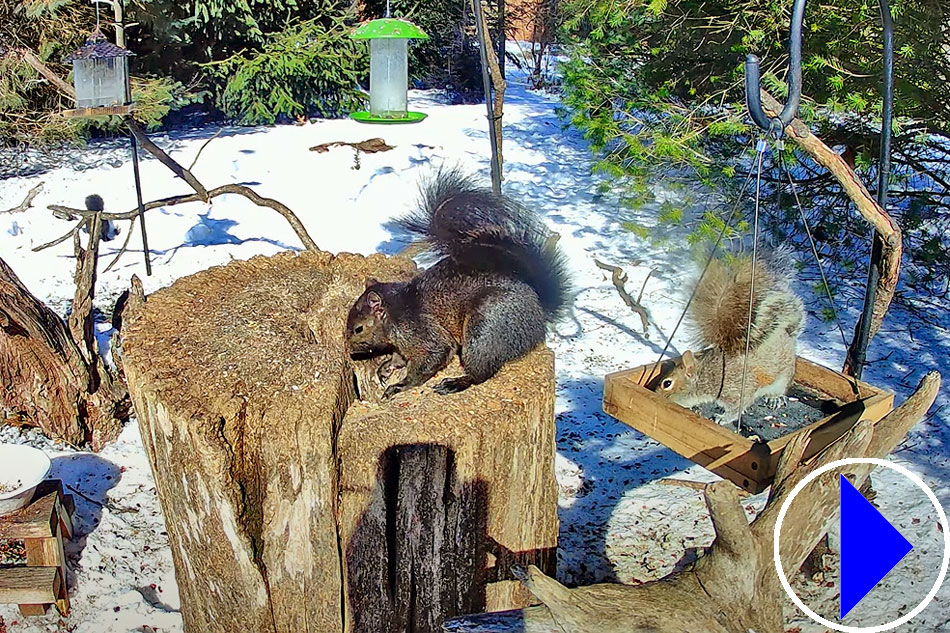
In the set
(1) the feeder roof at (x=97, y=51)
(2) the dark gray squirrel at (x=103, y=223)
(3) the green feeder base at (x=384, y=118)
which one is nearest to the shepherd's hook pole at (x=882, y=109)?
(3) the green feeder base at (x=384, y=118)

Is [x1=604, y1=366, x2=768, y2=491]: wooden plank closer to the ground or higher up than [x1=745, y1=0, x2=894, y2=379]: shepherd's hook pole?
closer to the ground

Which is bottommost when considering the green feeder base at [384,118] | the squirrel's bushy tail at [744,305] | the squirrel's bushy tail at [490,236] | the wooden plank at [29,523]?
the wooden plank at [29,523]

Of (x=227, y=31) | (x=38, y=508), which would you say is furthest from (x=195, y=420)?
(x=227, y=31)

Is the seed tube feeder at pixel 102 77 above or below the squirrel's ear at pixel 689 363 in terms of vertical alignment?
above

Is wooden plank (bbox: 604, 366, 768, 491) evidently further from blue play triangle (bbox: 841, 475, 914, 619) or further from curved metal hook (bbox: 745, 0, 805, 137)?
curved metal hook (bbox: 745, 0, 805, 137)

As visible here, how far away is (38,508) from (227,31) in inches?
260

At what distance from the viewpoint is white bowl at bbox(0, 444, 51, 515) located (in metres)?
2.66

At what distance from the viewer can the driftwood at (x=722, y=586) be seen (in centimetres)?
140

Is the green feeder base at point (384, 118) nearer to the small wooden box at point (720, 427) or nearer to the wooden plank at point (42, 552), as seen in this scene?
the small wooden box at point (720, 427)

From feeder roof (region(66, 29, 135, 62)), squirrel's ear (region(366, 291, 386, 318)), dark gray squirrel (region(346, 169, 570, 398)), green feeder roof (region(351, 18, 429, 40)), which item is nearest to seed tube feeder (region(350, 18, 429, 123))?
green feeder roof (region(351, 18, 429, 40))

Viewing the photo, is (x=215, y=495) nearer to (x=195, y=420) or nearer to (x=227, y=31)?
(x=195, y=420)

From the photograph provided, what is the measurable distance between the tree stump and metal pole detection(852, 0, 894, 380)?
3.64 ft

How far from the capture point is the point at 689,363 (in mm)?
2514

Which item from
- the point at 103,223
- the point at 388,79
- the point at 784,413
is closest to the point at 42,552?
the point at 388,79
